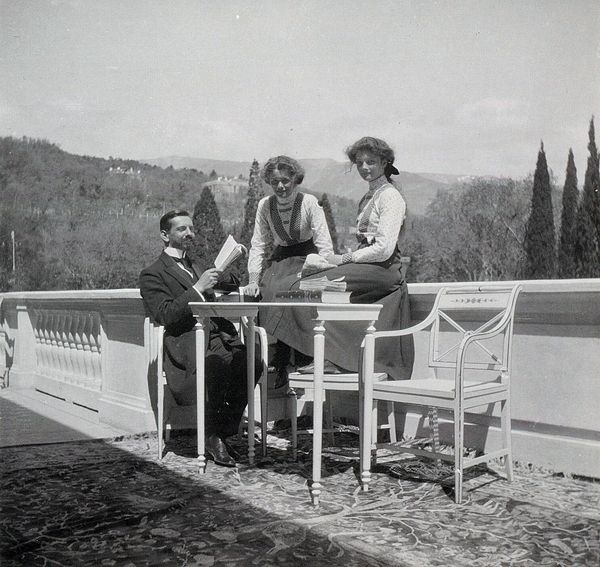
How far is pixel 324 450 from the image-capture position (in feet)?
13.4

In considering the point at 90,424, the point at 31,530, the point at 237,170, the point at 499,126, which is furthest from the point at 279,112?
the point at 31,530

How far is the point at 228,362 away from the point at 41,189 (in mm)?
41824

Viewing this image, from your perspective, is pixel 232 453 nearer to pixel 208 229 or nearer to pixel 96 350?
pixel 96 350

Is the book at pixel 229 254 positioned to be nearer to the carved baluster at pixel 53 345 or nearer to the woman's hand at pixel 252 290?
the woman's hand at pixel 252 290

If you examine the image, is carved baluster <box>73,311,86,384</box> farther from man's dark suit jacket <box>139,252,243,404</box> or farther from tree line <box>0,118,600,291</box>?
tree line <box>0,118,600,291</box>

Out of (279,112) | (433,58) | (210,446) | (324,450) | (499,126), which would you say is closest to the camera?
(210,446)

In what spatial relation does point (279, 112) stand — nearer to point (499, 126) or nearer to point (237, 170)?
point (237, 170)

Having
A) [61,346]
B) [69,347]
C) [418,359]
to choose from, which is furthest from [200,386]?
[61,346]

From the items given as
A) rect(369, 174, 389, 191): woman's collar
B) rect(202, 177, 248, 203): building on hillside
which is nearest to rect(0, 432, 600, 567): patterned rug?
rect(369, 174, 389, 191): woman's collar

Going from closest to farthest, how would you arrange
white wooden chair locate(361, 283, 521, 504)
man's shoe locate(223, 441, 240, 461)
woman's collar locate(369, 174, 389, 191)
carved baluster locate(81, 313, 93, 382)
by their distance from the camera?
white wooden chair locate(361, 283, 521, 504)
man's shoe locate(223, 441, 240, 461)
woman's collar locate(369, 174, 389, 191)
carved baluster locate(81, 313, 93, 382)

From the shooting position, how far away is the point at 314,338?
3.26 meters

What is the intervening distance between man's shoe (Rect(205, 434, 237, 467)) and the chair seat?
975 mm

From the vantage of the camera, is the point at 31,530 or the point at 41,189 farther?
the point at 41,189

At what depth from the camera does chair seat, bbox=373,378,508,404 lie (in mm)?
3066
